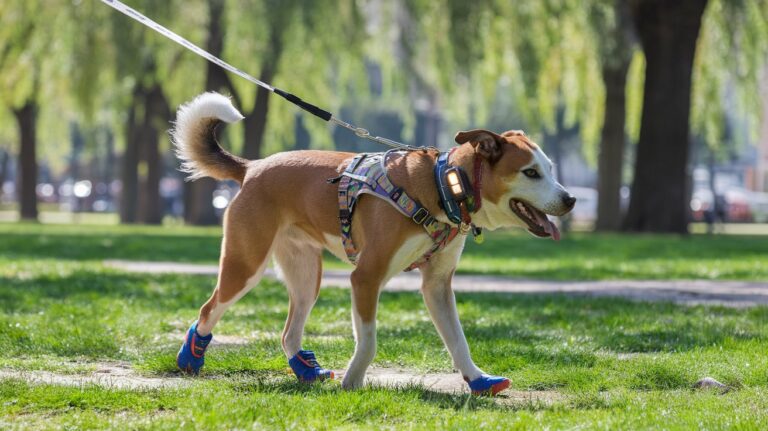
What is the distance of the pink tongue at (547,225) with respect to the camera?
5.98 m

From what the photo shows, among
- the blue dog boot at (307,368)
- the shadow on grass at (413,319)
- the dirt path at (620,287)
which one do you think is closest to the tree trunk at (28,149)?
the dirt path at (620,287)

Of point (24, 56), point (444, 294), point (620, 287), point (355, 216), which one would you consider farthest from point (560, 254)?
point (24, 56)

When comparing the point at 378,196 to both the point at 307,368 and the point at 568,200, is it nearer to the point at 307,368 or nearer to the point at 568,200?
the point at 568,200

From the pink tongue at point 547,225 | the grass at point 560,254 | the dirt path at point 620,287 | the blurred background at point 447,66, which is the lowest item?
the grass at point 560,254

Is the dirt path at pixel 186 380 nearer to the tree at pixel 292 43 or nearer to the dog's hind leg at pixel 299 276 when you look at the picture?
the dog's hind leg at pixel 299 276

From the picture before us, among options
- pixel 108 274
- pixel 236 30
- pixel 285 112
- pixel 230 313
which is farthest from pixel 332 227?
pixel 285 112

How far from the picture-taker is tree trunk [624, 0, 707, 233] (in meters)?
22.1

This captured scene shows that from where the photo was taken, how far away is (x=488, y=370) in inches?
273

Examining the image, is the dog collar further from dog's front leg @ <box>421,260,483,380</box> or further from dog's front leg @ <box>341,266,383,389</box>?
dog's front leg @ <box>341,266,383,389</box>

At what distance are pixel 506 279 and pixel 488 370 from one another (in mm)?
7284

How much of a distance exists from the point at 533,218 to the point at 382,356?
181 cm

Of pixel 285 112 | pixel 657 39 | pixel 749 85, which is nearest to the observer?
pixel 657 39

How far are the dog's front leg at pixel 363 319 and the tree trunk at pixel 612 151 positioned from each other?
19.5 metres

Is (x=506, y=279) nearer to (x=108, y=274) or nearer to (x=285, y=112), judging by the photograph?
(x=108, y=274)
